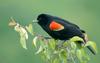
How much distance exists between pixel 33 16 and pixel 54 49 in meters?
12.9

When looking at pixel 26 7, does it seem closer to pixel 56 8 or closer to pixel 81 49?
pixel 56 8

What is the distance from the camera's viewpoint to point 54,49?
20.1 feet

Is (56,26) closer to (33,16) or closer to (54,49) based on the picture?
(54,49)

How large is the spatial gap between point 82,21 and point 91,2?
161 centimetres

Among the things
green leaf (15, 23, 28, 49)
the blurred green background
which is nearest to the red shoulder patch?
green leaf (15, 23, 28, 49)

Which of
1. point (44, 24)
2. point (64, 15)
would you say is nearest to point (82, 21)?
point (64, 15)

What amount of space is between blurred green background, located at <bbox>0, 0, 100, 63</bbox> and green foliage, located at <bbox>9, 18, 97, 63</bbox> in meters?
9.92

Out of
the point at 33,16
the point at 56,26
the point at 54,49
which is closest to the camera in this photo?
the point at 54,49

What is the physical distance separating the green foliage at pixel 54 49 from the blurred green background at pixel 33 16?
9.92 metres

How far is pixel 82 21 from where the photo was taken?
20.5m

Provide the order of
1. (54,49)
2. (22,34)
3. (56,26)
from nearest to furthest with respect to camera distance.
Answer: (22,34) < (54,49) < (56,26)

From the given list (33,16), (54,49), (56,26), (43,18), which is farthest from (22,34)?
(33,16)

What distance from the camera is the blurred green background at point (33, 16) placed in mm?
17391

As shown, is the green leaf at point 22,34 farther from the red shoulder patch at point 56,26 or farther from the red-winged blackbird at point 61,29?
the red shoulder patch at point 56,26
